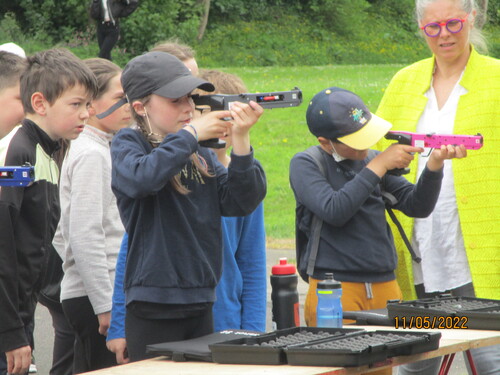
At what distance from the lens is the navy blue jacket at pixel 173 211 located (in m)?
3.19

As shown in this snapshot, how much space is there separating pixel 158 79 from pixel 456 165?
1.62 m

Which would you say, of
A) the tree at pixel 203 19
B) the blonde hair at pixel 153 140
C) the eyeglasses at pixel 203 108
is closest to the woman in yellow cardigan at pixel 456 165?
the eyeglasses at pixel 203 108

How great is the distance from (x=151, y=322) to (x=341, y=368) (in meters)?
0.84

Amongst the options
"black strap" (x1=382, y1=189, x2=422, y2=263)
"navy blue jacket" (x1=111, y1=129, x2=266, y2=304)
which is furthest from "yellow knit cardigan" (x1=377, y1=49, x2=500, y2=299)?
"navy blue jacket" (x1=111, y1=129, x2=266, y2=304)

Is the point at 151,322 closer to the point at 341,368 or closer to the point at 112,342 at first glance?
the point at 112,342

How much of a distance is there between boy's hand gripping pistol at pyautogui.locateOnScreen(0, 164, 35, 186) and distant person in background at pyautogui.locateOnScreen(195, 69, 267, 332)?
43.1 inches

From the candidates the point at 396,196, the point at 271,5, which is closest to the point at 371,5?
the point at 271,5

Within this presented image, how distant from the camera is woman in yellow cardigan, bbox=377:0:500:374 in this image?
14.0 feet

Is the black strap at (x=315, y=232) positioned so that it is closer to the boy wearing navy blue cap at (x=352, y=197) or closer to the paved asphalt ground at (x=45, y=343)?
the boy wearing navy blue cap at (x=352, y=197)

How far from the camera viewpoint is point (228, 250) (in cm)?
387

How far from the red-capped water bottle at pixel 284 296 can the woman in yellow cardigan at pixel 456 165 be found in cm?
105

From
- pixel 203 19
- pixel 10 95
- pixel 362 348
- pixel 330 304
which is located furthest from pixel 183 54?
pixel 203 19

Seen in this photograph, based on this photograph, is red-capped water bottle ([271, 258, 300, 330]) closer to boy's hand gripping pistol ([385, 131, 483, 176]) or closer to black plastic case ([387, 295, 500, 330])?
black plastic case ([387, 295, 500, 330])

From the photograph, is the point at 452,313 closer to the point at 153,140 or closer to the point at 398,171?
the point at 398,171
